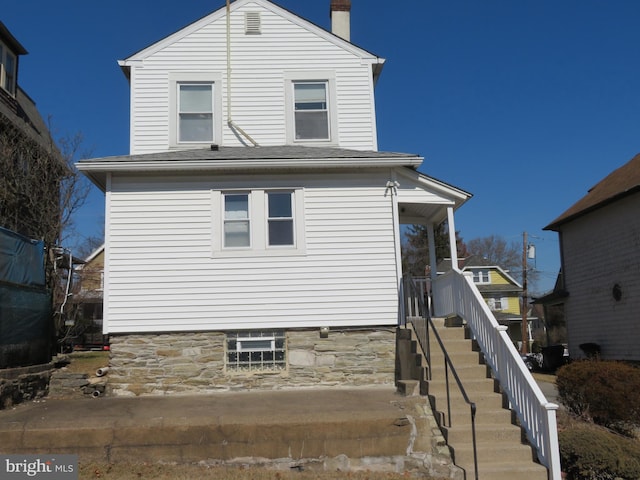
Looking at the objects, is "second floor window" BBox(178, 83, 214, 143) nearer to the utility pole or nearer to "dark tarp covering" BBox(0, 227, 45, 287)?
"dark tarp covering" BBox(0, 227, 45, 287)

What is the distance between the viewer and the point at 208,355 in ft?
35.2

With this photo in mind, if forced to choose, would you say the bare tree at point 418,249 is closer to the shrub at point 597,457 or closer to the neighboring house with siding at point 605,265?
the neighboring house with siding at point 605,265

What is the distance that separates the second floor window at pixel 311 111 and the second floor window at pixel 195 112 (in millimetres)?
1918

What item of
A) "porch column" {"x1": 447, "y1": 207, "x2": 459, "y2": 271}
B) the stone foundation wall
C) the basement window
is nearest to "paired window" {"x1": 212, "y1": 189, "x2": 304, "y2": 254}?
the basement window

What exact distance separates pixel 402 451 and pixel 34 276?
26.9ft

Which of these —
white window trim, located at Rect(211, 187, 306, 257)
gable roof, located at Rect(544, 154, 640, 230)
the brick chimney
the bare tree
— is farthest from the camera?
the bare tree

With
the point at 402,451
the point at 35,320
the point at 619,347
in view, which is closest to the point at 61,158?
the point at 35,320

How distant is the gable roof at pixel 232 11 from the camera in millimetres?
12719

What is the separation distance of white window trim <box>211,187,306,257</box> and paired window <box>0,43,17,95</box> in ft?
36.8

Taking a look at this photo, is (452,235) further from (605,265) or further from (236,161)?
(605,265)

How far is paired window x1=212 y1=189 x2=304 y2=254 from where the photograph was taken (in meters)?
11.1

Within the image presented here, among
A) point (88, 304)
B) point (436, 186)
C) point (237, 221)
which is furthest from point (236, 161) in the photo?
point (88, 304)

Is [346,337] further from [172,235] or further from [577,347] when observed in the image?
[577,347]

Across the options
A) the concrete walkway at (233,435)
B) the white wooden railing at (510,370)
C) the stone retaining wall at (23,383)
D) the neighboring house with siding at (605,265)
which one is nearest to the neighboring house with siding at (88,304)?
the stone retaining wall at (23,383)
